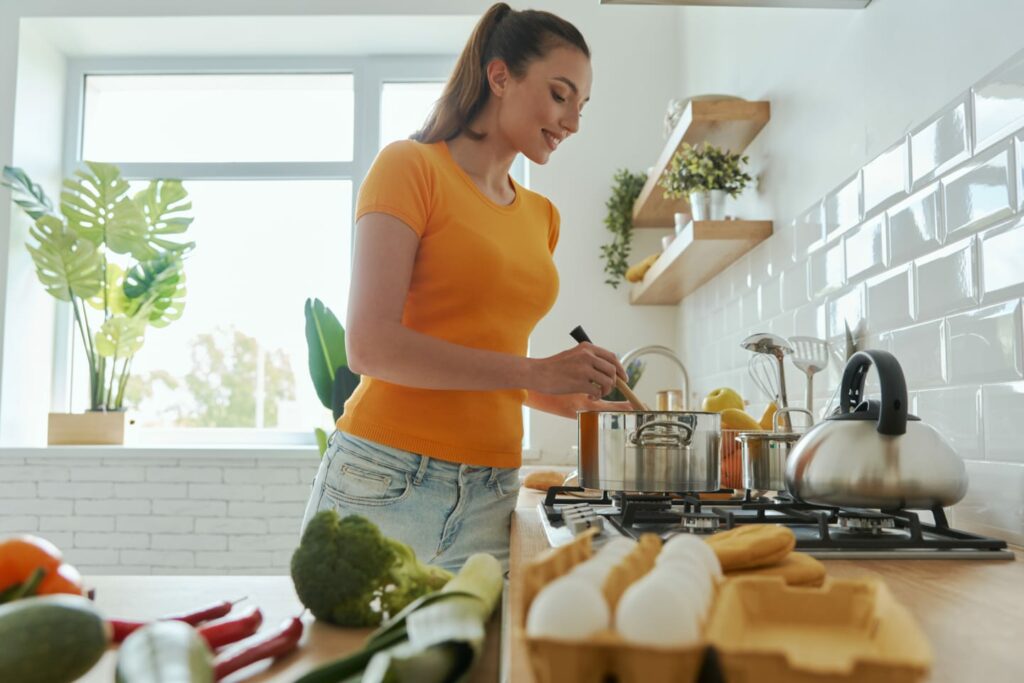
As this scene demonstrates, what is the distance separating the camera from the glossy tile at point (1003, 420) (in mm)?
1124

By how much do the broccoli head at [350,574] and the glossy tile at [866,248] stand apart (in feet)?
3.80

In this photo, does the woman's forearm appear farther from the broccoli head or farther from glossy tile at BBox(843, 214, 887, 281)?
glossy tile at BBox(843, 214, 887, 281)

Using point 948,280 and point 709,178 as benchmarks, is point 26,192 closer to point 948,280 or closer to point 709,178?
point 709,178

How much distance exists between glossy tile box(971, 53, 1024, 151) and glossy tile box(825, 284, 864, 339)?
0.46 metres

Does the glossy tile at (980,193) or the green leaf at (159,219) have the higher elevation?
the green leaf at (159,219)

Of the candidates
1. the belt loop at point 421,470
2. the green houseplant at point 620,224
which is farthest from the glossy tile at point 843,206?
the green houseplant at point 620,224

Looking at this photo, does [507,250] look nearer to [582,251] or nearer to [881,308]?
[881,308]

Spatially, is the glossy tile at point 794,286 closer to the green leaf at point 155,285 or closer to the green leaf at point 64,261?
the green leaf at point 155,285

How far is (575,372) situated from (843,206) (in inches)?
30.4

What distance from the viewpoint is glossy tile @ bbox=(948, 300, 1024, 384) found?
113 cm

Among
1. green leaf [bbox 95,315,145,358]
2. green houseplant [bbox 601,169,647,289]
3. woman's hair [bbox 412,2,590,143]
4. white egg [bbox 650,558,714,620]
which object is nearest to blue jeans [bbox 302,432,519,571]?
woman's hair [bbox 412,2,590,143]

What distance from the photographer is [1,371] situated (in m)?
3.80

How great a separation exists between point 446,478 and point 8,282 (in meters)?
3.29

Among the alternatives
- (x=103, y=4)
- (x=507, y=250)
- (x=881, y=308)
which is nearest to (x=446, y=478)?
(x=507, y=250)
